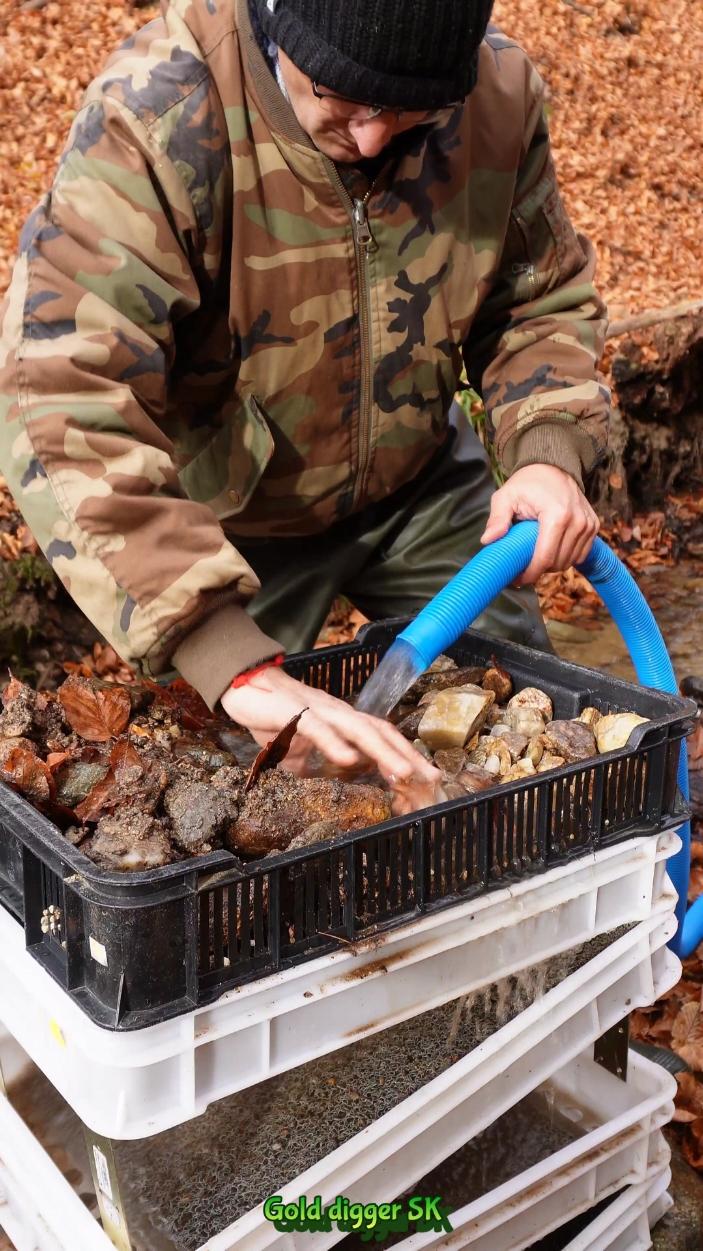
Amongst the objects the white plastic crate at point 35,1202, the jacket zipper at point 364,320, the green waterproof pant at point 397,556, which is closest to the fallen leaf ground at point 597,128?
the green waterproof pant at point 397,556

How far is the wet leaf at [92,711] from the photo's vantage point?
6.13ft

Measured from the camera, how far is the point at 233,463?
2.33 m

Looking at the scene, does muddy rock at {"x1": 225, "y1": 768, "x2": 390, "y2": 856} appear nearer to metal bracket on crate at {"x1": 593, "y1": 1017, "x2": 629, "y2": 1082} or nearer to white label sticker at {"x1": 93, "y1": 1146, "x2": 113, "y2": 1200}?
white label sticker at {"x1": 93, "y1": 1146, "x2": 113, "y2": 1200}

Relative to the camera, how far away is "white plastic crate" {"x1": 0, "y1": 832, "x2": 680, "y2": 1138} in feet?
4.34

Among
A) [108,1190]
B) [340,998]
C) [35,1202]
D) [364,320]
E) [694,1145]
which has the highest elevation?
[364,320]

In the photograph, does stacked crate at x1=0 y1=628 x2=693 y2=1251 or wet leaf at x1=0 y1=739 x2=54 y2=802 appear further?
wet leaf at x1=0 y1=739 x2=54 y2=802

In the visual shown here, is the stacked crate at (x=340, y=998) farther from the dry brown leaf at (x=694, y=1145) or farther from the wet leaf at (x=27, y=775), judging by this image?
the dry brown leaf at (x=694, y=1145)

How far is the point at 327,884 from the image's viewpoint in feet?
4.69

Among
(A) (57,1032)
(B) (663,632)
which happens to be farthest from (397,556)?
(B) (663,632)

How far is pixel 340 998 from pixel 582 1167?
66 cm

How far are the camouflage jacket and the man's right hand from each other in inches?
1.8

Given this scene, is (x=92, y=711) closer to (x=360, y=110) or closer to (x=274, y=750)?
(x=274, y=750)

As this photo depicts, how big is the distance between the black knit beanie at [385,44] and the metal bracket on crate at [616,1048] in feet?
4.97

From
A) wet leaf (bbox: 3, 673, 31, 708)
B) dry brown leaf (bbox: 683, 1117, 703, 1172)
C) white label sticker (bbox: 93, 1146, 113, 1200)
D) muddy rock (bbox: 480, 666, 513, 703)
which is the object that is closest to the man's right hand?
wet leaf (bbox: 3, 673, 31, 708)
